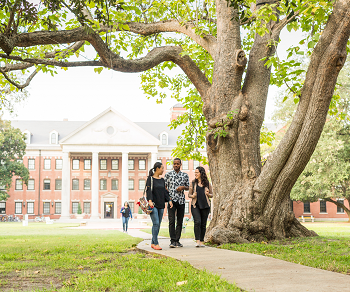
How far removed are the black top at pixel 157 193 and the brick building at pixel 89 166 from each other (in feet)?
138

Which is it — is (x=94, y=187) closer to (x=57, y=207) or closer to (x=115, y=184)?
(x=115, y=184)

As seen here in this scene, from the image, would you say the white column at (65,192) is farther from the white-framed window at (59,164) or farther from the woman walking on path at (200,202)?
the woman walking on path at (200,202)

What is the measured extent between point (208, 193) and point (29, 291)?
4.50 metres

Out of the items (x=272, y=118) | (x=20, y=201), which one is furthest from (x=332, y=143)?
(x=20, y=201)

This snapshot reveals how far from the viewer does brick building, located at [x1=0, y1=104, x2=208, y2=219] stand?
164 feet

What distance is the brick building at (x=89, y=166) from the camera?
49844 millimetres

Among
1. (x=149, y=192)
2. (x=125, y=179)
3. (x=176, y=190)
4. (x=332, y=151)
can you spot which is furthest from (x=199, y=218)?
(x=125, y=179)

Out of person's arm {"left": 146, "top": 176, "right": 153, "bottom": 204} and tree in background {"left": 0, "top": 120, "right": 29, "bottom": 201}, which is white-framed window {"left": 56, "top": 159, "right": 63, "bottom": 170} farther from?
person's arm {"left": 146, "top": 176, "right": 153, "bottom": 204}

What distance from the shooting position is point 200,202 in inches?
305

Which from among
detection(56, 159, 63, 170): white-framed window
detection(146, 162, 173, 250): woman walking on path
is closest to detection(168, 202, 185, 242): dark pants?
detection(146, 162, 173, 250): woman walking on path

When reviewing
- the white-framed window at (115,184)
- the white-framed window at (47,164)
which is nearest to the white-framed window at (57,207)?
the white-framed window at (47,164)

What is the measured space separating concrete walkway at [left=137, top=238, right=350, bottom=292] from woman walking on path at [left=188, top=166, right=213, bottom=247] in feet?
4.88

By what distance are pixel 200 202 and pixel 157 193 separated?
1000mm

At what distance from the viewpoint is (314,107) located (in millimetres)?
7477
